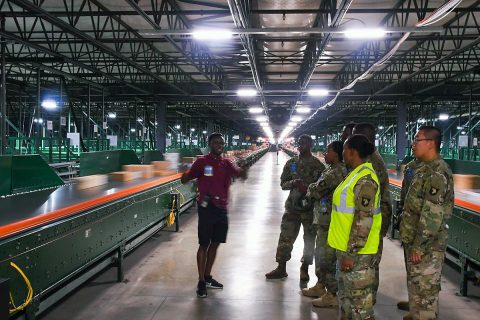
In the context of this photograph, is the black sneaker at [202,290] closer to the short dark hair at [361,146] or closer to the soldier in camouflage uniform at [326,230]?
the soldier in camouflage uniform at [326,230]

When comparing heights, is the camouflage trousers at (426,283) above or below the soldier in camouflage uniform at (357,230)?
below

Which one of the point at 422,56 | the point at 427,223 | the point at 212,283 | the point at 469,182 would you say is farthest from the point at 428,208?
the point at 422,56

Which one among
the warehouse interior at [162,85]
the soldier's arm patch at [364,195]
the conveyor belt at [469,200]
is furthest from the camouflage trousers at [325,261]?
the conveyor belt at [469,200]

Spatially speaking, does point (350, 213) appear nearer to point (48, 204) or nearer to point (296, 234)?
point (296, 234)

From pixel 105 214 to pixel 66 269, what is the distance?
3.27 feet

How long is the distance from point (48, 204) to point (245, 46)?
20.8 ft

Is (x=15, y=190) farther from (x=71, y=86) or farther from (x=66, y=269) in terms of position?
(x=71, y=86)

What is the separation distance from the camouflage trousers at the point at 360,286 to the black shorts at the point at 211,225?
5.91 ft

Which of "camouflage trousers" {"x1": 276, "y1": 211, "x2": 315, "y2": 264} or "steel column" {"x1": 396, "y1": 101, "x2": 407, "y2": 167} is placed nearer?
"camouflage trousers" {"x1": 276, "y1": 211, "x2": 315, "y2": 264}

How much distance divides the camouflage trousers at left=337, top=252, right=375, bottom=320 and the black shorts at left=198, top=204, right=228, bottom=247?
180 cm

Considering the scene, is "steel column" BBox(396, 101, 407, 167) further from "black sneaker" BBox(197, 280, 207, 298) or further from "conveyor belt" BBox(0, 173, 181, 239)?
"black sneaker" BBox(197, 280, 207, 298)

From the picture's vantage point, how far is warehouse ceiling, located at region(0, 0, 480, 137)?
8930 mm

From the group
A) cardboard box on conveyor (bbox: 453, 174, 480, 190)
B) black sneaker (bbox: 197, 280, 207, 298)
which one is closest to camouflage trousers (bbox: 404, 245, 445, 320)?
black sneaker (bbox: 197, 280, 207, 298)

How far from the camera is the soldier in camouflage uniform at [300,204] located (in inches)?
200
